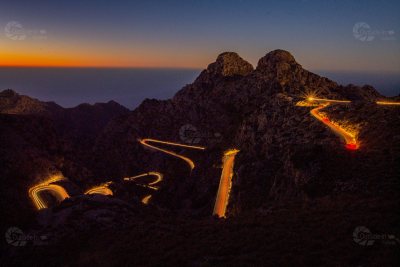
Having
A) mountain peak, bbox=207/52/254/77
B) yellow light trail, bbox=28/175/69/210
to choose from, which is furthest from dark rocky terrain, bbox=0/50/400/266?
mountain peak, bbox=207/52/254/77

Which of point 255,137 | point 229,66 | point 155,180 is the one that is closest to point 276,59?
point 229,66

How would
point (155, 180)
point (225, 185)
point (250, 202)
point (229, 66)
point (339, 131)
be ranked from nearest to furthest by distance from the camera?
point (250, 202) < point (339, 131) < point (225, 185) < point (155, 180) < point (229, 66)

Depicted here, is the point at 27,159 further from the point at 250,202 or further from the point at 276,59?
the point at 276,59

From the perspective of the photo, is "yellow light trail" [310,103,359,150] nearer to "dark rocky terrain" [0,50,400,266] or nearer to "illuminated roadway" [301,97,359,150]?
"illuminated roadway" [301,97,359,150]

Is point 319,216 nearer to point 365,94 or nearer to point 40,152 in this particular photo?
point 40,152

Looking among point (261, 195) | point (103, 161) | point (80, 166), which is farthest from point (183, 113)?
point (261, 195)

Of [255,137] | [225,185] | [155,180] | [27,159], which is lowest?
[155,180]

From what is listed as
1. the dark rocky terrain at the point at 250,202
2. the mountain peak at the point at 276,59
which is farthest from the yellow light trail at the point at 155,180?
the mountain peak at the point at 276,59
